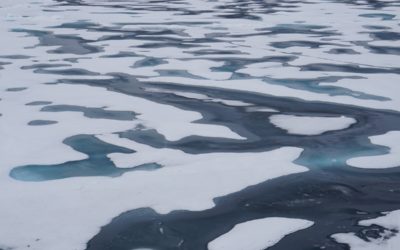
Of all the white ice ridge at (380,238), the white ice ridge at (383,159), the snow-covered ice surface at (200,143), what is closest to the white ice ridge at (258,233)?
the snow-covered ice surface at (200,143)

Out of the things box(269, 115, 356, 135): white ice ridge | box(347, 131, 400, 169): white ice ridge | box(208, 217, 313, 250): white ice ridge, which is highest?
box(269, 115, 356, 135): white ice ridge

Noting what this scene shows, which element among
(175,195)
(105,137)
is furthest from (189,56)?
(175,195)

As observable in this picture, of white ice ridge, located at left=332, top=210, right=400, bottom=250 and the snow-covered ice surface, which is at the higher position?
the snow-covered ice surface

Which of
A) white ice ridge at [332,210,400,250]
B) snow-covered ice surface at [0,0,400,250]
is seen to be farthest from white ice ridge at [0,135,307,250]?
white ice ridge at [332,210,400,250]

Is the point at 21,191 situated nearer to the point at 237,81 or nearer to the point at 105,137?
the point at 105,137

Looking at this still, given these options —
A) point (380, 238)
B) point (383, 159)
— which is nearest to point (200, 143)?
point (383, 159)

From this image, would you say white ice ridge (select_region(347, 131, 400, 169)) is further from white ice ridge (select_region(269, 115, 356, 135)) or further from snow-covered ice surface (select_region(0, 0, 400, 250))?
white ice ridge (select_region(269, 115, 356, 135))

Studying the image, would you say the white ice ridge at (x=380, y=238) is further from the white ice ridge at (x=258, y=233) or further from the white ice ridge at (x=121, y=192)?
the white ice ridge at (x=121, y=192)

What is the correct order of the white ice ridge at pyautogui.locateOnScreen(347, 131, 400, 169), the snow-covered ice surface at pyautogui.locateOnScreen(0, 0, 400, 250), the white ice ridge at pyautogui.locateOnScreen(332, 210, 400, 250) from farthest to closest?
the white ice ridge at pyautogui.locateOnScreen(347, 131, 400, 169), the snow-covered ice surface at pyautogui.locateOnScreen(0, 0, 400, 250), the white ice ridge at pyautogui.locateOnScreen(332, 210, 400, 250)
